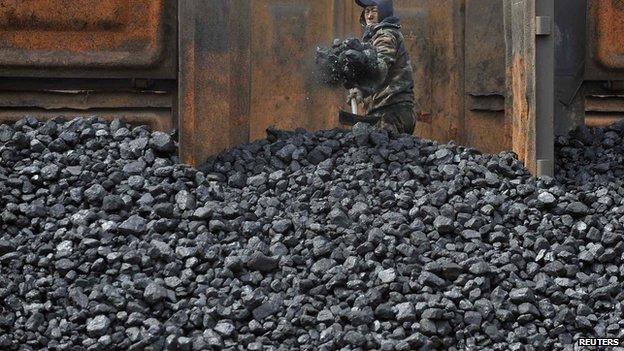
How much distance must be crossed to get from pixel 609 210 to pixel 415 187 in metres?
1.04

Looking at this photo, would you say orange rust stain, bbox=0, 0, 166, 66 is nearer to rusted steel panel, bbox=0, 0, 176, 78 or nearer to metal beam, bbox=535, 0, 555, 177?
rusted steel panel, bbox=0, 0, 176, 78

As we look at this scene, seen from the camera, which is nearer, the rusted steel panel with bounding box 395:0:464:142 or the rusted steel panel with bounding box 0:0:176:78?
the rusted steel panel with bounding box 0:0:176:78

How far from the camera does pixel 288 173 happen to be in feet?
26.7

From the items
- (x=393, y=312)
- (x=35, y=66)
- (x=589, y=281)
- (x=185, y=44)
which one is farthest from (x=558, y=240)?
(x=35, y=66)

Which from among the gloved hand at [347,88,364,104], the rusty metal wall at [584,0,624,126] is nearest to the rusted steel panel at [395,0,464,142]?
the rusty metal wall at [584,0,624,126]

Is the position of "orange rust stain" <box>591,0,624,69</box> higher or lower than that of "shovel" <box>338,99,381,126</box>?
higher

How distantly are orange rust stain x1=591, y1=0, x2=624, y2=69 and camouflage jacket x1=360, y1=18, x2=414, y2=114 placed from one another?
1230 millimetres

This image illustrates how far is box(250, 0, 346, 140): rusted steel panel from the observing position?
9.89m

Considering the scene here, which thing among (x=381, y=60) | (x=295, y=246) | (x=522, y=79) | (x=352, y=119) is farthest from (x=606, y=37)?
(x=295, y=246)

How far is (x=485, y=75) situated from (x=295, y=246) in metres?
2.77

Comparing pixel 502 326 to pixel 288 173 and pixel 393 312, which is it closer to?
pixel 393 312

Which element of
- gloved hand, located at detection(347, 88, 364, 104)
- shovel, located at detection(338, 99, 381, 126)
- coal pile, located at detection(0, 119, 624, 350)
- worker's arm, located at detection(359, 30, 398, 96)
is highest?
worker's arm, located at detection(359, 30, 398, 96)

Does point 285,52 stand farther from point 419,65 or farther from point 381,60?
point 381,60

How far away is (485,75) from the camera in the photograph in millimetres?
9883
